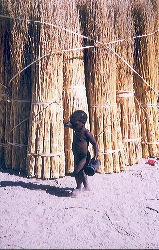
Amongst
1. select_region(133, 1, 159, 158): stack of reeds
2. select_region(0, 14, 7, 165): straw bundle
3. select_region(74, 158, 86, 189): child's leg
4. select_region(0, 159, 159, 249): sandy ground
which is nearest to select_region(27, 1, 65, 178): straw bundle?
select_region(0, 159, 159, 249): sandy ground

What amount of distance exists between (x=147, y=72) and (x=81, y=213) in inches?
110

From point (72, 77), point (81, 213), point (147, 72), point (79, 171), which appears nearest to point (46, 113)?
point (72, 77)

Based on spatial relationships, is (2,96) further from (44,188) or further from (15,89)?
(44,188)

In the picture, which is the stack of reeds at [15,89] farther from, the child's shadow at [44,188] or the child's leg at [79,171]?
the child's leg at [79,171]

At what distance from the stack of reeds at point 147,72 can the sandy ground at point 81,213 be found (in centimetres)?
90

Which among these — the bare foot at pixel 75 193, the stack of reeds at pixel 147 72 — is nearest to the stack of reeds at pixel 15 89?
the bare foot at pixel 75 193

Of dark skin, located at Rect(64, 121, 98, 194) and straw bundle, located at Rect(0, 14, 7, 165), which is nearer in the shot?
dark skin, located at Rect(64, 121, 98, 194)

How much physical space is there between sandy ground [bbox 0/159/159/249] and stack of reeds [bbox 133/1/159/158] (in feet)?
2.96

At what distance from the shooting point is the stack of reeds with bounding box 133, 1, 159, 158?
15.2 feet

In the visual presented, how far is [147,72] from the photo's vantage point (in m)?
4.73

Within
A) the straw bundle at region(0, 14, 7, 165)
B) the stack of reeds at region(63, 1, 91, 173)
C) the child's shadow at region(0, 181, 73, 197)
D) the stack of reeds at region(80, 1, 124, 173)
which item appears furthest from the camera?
the straw bundle at region(0, 14, 7, 165)

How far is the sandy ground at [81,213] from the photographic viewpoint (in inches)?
98.8

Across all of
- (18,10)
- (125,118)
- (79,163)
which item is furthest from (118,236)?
(18,10)

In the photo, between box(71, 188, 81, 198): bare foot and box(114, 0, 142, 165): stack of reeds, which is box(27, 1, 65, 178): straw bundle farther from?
box(114, 0, 142, 165): stack of reeds
